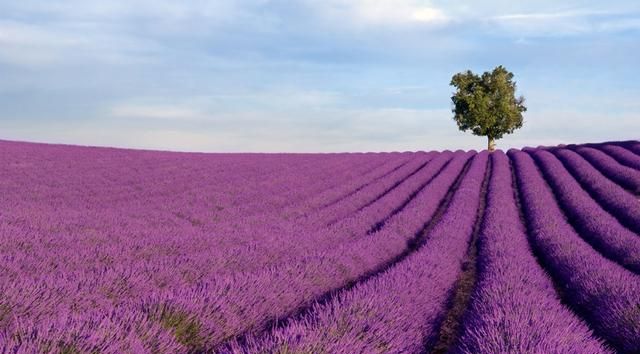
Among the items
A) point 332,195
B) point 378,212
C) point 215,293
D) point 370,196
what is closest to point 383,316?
point 215,293

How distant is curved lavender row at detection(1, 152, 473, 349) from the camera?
4.31m

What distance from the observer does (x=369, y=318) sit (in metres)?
4.43

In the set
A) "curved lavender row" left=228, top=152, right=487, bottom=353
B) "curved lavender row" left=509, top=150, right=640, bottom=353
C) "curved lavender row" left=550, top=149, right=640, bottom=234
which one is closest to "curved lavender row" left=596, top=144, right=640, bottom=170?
"curved lavender row" left=550, top=149, right=640, bottom=234

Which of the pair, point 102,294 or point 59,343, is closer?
point 59,343

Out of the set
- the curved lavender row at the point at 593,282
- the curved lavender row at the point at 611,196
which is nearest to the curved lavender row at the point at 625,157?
the curved lavender row at the point at 611,196

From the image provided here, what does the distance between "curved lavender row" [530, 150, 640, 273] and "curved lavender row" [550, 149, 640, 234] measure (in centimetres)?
37

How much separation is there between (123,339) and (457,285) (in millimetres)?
5182

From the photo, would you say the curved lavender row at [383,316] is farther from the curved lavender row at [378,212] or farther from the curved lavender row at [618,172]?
the curved lavender row at [618,172]

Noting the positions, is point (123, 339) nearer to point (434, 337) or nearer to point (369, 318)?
point (369, 318)

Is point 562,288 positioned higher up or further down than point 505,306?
further down

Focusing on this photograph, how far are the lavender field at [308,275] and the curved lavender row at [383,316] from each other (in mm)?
19

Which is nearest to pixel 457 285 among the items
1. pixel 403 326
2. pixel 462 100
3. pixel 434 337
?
pixel 434 337

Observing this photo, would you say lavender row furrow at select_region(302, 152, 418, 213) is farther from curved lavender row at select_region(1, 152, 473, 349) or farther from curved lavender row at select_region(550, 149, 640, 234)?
curved lavender row at select_region(1, 152, 473, 349)

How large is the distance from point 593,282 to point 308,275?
117 inches
